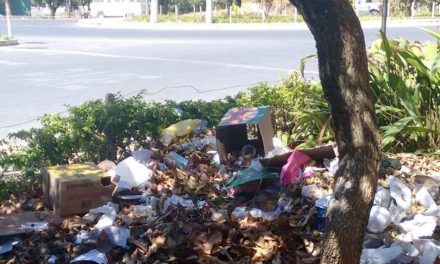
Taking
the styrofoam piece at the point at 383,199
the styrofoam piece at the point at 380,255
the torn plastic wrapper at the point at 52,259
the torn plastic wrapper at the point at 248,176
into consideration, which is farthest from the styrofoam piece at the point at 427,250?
the torn plastic wrapper at the point at 52,259

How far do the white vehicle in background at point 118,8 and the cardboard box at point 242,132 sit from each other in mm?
56933

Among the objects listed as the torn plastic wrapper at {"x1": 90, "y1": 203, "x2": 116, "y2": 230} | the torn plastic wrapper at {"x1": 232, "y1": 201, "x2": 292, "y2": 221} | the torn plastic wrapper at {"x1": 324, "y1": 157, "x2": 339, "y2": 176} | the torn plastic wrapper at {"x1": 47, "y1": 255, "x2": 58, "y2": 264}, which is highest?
the torn plastic wrapper at {"x1": 324, "y1": 157, "x2": 339, "y2": 176}

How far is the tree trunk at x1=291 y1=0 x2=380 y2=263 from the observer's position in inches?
89.7

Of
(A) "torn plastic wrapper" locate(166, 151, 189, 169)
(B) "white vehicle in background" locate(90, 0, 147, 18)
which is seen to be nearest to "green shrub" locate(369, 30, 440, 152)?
(A) "torn plastic wrapper" locate(166, 151, 189, 169)

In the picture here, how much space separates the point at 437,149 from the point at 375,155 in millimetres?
3141

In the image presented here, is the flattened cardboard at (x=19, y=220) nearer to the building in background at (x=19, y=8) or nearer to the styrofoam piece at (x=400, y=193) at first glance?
the styrofoam piece at (x=400, y=193)

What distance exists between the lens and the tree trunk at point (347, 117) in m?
2.28

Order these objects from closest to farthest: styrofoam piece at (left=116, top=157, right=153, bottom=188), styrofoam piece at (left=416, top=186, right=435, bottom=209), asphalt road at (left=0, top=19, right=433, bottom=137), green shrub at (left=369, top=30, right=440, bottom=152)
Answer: styrofoam piece at (left=416, top=186, right=435, bottom=209) < styrofoam piece at (left=116, top=157, right=153, bottom=188) < green shrub at (left=369, top=30, right=440, bottom=152) < asphalt road at (left=0, top=19, right=433, bottom=137)

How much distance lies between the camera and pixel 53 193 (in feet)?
14.4

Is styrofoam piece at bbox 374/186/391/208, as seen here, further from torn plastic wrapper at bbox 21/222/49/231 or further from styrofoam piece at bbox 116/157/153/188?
torn plastic wrapper at bbox 21/222/49/231

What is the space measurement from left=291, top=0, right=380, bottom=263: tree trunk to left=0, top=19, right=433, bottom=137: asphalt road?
6717mm

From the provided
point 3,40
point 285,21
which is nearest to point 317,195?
point 3,40

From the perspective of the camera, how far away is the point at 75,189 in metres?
4.27

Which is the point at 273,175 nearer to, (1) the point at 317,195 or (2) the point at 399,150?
(1) the point at 317,195
